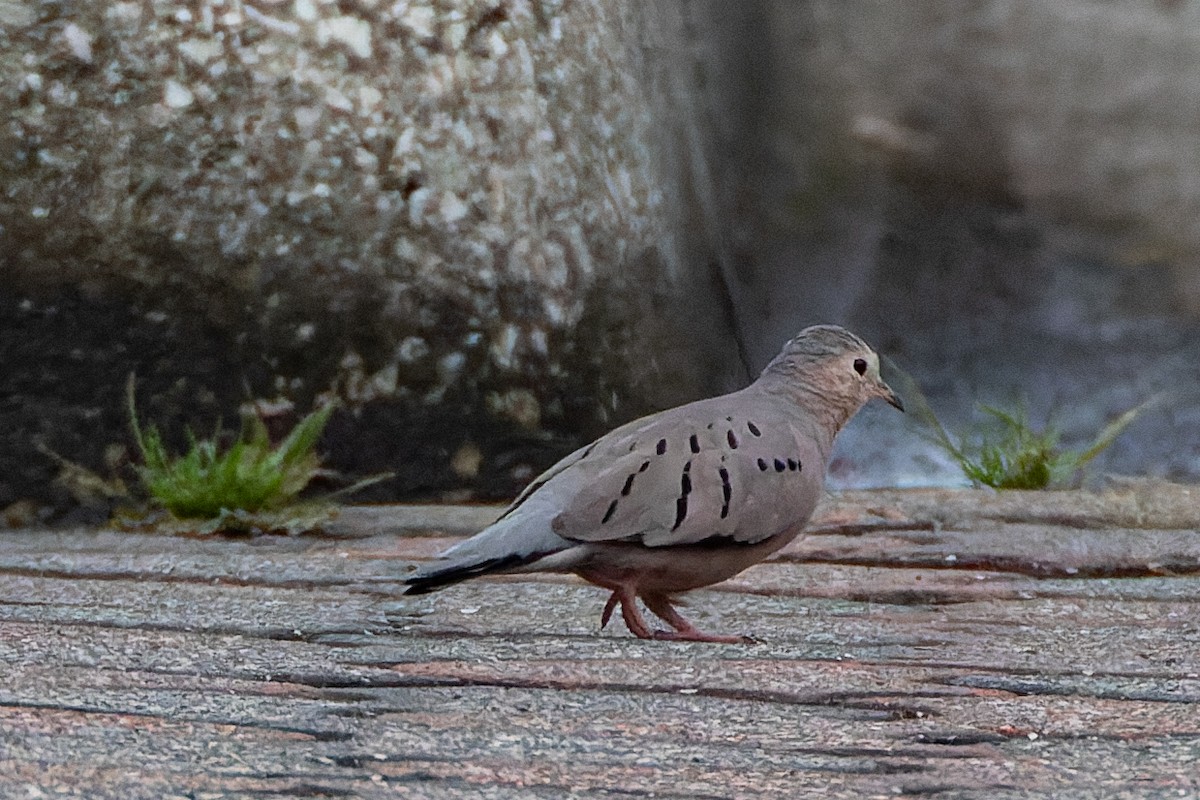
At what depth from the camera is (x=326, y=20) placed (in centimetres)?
444

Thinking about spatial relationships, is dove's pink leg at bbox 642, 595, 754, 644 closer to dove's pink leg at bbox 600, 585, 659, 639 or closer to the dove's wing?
dove's pink leg at bbox 600, 585, 659, 639

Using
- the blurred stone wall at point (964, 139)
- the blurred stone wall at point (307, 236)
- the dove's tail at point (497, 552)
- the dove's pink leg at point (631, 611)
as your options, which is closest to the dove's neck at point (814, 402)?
the dove's pink leg at point (631, 611)

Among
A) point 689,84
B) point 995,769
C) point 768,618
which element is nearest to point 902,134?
point 689,84

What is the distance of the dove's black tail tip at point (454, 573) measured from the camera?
2.41 metres

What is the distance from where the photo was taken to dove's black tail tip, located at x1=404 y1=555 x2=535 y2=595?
7.91 ft

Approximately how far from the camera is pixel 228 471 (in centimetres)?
412

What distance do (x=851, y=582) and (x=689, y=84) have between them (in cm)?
285

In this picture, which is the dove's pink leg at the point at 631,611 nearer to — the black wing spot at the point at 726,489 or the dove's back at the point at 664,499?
the dove's back at the point at 664,499

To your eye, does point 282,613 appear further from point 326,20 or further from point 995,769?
point 326,20

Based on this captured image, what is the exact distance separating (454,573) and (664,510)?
39 centimetres

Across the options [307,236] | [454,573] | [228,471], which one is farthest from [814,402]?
[307,236]

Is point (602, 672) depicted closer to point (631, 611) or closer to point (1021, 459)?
point (631, 611)

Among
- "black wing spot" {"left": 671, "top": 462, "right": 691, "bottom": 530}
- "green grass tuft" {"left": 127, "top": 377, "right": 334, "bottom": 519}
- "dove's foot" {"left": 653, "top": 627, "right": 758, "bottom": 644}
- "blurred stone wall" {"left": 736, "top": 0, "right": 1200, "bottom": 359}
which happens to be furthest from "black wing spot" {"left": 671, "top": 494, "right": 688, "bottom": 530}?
"blurred stone wall" {"left": 736, "top": 0, "right": 1200, "bottom": 359}

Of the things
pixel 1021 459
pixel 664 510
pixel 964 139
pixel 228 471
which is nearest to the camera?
pixel 664 510
